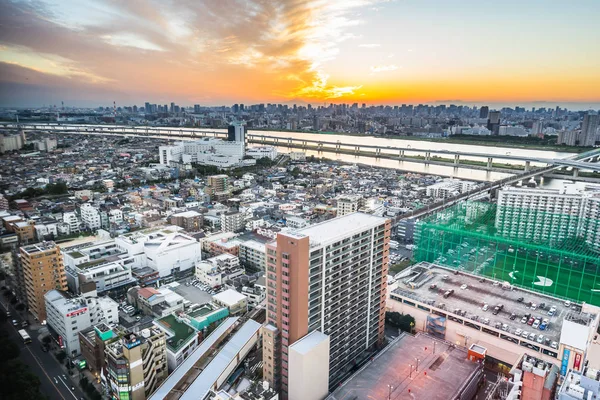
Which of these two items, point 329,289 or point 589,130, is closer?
point 329,289

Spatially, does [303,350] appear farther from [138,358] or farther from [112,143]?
[112,143]

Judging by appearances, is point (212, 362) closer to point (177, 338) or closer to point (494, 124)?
point (177, 338)

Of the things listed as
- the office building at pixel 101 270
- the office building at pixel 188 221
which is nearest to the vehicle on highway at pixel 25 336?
the office building at pixel 101 270

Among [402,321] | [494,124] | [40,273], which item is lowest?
[402,321]

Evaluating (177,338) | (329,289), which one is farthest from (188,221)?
(329,289)

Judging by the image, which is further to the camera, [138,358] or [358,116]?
[358,116]

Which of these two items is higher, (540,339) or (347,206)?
(347,206)

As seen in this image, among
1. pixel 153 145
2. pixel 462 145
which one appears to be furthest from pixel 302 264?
pixel 462 145
